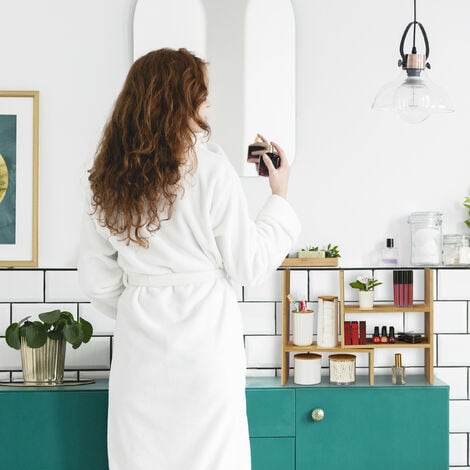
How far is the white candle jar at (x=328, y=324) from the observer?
2367mm

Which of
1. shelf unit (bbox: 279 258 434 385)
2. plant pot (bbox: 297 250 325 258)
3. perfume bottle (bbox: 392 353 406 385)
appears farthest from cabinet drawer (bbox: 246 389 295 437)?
plant pot (bbox: 297 250 325 258)

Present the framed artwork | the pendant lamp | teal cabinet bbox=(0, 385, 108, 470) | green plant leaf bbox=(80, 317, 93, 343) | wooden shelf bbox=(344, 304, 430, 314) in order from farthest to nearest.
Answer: the framed artwork → wooden shelf bbox=(344, 304, 430, 314) → green plant leaf bbox=(80, 317, 93, 343) → teal cabinet bbox=(0, 385, 108, 470) → the pendant lamp

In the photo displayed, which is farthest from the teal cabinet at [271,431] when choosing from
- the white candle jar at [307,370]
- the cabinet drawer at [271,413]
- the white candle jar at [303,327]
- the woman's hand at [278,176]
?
the woman's hand at [278,176]

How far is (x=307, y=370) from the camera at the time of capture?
7.62 ft

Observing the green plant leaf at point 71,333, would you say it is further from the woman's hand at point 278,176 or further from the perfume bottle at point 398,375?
the perfume bottle at point 398,375

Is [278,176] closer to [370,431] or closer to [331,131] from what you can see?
[331,131]

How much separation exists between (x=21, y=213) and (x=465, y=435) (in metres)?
1.65

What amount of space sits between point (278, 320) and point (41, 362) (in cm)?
77

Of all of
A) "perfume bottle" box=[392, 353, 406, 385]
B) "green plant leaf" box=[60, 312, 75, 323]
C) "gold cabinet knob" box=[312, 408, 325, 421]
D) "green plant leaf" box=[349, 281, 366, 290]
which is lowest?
"gold cabinet knob" box=[312, 408, 325, 421]

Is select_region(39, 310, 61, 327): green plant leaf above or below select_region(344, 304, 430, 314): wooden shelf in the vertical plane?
below

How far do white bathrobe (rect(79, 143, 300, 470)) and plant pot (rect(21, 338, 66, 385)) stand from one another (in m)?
0.59

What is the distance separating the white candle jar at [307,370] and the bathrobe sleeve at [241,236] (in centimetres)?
68

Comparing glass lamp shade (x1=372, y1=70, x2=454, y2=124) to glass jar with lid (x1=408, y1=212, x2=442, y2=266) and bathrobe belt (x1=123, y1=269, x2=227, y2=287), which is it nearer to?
glass jar with lid (x1=408, y1=212, x2=442, y2=266)

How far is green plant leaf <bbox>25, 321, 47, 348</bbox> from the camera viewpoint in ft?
7.28
